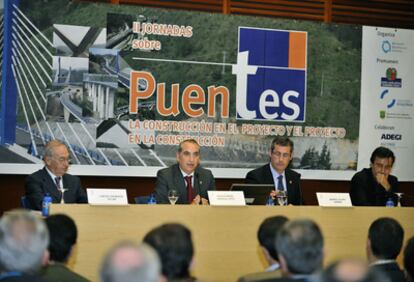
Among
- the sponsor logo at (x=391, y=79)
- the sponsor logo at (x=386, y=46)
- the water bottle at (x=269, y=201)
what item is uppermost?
the sponsor logo at (x=386, y=46)

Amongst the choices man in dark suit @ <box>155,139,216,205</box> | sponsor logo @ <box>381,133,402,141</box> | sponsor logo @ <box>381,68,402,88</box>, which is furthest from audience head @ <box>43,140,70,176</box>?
sponsor logo @ <box>381,68,402,88</box>

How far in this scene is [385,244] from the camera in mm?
3850

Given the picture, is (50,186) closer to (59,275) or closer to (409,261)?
Answer: (59,275)

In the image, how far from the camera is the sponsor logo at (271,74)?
25.5ft

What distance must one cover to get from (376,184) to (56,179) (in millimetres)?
2719

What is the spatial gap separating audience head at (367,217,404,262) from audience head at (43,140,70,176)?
284 cm

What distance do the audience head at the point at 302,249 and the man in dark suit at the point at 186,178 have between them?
3.20m

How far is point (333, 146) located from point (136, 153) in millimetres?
2074

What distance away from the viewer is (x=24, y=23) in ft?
23.4

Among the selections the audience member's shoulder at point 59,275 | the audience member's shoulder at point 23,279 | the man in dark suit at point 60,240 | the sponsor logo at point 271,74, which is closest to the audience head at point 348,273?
the audience member's shoulder at point 23,279

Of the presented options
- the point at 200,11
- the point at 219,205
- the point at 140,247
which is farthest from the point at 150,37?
the point at 140,247

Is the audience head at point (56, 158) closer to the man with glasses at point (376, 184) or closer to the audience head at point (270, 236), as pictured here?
the man with glasses at point (376, 184)

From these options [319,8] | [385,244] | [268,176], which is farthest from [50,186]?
[319,8]

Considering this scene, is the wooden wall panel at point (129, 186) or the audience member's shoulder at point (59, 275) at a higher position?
the wooden wall panel at point (129, 186)
